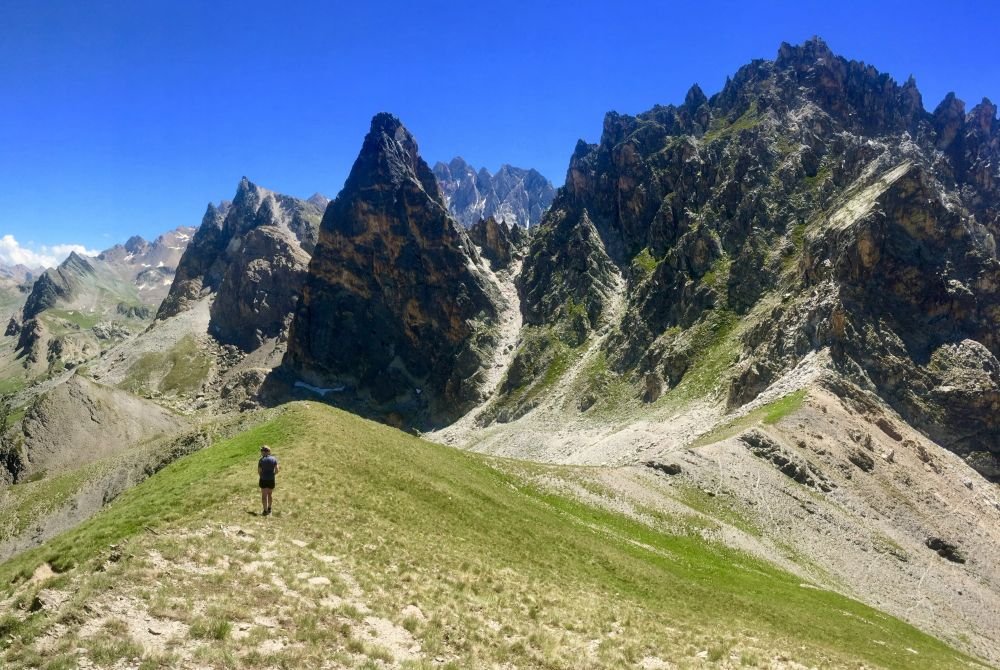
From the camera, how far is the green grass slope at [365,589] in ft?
48.7

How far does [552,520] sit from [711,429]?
54520 mm

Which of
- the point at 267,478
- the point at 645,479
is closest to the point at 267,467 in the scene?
the point at 267,478

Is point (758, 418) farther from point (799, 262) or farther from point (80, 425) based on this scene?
point (80, 425)

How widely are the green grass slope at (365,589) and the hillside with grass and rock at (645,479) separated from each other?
0.14 meters

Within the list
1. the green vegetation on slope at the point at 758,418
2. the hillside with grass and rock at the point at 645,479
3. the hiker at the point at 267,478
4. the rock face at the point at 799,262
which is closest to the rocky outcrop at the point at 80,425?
the hillside with grass and rock at the point at 645,479

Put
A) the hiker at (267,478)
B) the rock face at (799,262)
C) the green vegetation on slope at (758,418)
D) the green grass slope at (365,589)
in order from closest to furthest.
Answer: the green grass slope at (365,589), the hiker at (267,478), the green vegetation on slope at (758,418), the rock face at (799,262)

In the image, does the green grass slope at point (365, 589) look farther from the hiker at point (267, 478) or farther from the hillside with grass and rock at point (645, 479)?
the hiker at point (267, 478)

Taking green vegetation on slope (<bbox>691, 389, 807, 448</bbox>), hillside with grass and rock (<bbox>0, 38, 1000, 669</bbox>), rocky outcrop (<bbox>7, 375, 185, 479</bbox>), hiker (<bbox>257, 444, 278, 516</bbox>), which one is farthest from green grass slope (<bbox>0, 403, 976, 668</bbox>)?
rocky outcrop (<bbox>7, 375, 185, 479</bbox>)

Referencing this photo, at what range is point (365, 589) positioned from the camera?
19.6 metres

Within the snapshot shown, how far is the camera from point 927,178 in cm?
11306

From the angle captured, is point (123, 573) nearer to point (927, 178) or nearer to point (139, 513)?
point (139, 513)

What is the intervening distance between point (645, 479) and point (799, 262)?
80.0 m

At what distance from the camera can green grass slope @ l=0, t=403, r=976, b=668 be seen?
14.8 metres

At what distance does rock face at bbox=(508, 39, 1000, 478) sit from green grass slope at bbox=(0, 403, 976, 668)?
224 feet
